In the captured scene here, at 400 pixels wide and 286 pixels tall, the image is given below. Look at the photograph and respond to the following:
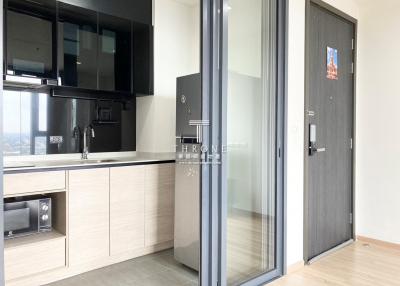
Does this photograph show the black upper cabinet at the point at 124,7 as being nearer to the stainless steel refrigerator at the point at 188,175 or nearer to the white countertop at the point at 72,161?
the stainless steel refrigerator at the point at 188,175

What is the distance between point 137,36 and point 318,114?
2.14m

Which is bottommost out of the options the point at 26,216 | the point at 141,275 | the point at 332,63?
the point at 141,275

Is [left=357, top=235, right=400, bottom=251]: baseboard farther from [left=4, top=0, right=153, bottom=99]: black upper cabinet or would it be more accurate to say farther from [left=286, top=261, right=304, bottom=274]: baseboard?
[left=4, top=0, right=153, bottom=99]: black upper cabinet

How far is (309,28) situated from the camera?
3.01m

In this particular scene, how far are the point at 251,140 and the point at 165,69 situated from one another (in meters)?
1.73

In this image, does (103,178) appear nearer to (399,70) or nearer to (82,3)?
(82,3)

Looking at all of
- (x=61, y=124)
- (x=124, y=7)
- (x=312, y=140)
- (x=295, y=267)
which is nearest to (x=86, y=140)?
(x=61, y=124)

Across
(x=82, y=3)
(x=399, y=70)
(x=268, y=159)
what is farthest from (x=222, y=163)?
(x=399, y=70)

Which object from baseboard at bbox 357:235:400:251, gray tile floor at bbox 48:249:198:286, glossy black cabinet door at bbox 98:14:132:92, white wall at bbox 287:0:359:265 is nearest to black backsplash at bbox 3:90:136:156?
glossy black cabinet door at bbox 98:14:132:92

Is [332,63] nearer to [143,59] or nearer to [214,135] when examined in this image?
[214,135]

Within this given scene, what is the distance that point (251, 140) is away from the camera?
2580 mm

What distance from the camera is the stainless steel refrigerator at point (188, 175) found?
2.71 meters

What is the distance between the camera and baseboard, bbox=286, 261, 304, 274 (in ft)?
9.22

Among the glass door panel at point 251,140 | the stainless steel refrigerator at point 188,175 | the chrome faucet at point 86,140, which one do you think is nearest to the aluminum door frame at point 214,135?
the glass door panel at point 251,140
